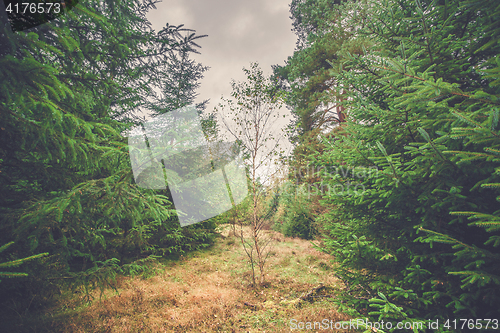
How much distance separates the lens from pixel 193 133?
30.1 feet

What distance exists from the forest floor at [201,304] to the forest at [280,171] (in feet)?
0.15

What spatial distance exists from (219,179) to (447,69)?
9.24m

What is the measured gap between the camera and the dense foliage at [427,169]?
6.79 feet

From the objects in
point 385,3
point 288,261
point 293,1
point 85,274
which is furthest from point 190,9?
point 288,261

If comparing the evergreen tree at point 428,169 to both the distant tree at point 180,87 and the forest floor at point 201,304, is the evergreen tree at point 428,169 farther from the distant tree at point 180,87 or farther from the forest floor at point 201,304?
the distant tree at point 180,87

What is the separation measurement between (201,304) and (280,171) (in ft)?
15.4

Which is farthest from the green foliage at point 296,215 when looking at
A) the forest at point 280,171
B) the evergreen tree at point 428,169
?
the evergreen tree at point 428,169

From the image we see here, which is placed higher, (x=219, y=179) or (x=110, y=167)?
(x=110, y=167)

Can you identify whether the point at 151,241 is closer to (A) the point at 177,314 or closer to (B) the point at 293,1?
(A) the point at 177,314

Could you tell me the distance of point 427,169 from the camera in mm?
2346
